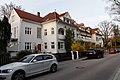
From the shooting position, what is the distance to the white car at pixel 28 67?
32.0 ft

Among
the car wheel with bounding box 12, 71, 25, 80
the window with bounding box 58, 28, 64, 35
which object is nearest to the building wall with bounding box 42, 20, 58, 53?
the window with bounding box 58, 28, 64, 35

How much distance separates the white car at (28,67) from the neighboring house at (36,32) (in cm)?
1912

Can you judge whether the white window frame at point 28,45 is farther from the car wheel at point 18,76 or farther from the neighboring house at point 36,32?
the car wheel at point 18,76

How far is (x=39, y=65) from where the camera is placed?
39.0ft

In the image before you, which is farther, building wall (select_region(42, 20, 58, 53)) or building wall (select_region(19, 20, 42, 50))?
building wall (select_region(42, 20, 58, 53))

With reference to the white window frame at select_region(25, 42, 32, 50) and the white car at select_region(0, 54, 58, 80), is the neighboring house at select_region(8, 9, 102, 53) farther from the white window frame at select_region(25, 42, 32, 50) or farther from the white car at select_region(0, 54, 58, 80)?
the white car at select_region(0, 54, 58, 80)

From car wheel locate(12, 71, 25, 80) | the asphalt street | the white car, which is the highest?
the white car

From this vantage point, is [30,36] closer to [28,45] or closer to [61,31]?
[28,45]

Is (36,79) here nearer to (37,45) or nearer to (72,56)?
(72,56)

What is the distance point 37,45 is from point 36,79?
25.4 metres

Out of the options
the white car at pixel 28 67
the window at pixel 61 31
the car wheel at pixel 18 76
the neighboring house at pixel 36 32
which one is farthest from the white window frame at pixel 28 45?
the car wheel at pixel 18 76

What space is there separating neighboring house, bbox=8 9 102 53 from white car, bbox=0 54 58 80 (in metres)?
19.1

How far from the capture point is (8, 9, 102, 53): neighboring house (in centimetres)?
3191

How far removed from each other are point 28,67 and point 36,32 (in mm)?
24965
